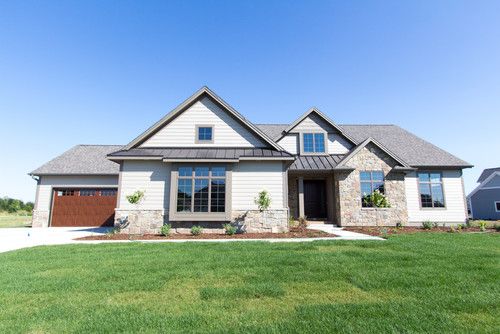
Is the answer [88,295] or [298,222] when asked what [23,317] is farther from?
[298,222]

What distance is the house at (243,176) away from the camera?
41.4 feet

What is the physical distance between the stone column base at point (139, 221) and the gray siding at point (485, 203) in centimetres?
3367

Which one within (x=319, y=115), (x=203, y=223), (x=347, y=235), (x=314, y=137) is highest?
(x=319, y=115)

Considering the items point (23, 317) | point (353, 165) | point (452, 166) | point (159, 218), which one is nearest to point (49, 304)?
point (23, 317)

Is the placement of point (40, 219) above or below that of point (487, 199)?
below

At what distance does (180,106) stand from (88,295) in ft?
36.7

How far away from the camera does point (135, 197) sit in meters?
12.3

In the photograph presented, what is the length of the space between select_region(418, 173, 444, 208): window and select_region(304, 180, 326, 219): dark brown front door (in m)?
6.08

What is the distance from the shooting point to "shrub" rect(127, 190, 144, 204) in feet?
40.2

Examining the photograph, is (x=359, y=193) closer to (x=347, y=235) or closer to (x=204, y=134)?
(x=347, y=235)

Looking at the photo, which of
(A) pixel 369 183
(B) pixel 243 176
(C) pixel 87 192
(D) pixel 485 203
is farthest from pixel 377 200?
(D) pixel 485 203

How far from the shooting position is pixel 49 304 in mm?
3934

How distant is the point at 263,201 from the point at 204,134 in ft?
16.4

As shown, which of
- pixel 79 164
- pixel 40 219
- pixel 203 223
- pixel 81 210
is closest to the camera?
pixel 203 223
